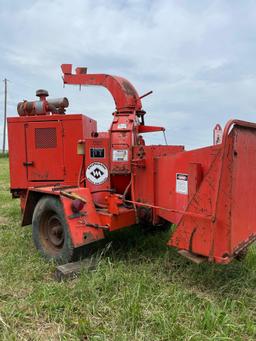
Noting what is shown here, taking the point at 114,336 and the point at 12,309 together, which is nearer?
the point at 114,336

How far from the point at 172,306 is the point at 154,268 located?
2.72ft

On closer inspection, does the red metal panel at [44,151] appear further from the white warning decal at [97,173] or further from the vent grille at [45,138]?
the white warning decal at [97,173]

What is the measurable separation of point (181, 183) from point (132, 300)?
1123 millimetres

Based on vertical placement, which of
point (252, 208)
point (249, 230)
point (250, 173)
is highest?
point (250, 173)

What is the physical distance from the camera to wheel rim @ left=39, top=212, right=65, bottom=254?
398 centimetres

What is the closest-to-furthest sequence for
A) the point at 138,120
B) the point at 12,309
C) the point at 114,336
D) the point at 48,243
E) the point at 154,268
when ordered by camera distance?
the point at 114,336
the point at 12,309
the point at 154,268
the point at 48,243
the point at 138,120

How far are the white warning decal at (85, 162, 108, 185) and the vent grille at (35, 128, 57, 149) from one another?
3.27 ft

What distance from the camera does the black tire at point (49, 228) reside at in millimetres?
3811

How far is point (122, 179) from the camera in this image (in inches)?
158

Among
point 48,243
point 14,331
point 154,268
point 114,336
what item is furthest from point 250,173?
point 48,243

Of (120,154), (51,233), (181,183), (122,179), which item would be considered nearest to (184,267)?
(181,183)

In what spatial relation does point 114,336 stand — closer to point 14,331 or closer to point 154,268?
point 14,331

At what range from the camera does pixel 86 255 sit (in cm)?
371

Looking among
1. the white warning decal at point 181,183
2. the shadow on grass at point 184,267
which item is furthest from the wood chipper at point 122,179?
A: the shadow on grass at point 184,267
